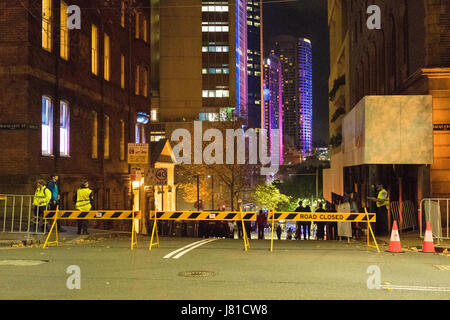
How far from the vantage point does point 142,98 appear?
3697 cm

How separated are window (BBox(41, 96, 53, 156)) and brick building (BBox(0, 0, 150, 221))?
0.14 feet

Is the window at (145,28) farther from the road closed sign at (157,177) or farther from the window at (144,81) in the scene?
the road closed sign at (157,177)

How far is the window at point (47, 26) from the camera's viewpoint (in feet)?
72.9

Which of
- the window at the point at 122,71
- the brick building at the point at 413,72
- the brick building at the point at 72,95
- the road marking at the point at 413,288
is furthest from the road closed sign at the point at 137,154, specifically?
the window at the point at 122,71

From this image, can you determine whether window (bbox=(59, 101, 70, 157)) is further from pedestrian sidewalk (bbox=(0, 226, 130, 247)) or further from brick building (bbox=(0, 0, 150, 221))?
pedestrian sidewalk (bbox=(0, 226, 130, 247))

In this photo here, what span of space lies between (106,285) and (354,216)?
790 centimetres

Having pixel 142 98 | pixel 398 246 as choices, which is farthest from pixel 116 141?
pixel 398 246

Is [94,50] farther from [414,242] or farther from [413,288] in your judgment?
[413,288]

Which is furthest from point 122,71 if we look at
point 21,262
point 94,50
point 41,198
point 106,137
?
point 21,262

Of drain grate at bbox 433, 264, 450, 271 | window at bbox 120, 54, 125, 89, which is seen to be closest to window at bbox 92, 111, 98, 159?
window at bbox 120, 54, 125, 89

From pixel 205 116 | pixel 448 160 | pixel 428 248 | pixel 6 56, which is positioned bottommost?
pixel 428 248

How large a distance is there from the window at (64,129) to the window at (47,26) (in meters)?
2.73

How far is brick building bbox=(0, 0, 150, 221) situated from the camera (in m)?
20.7
